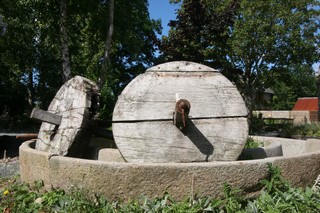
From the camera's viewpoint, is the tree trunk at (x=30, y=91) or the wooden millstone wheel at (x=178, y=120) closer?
the wooden millstone wheel at (x=178, y=120)

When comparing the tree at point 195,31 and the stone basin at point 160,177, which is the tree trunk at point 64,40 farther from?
the stone basin at point 160,177

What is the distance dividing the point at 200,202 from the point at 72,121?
166cm

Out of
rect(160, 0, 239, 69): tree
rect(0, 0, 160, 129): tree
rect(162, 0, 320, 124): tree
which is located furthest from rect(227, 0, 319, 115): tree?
rect(0, 0, 160, 129): tree

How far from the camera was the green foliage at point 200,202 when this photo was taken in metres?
2.45

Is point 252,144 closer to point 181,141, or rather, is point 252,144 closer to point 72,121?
point 181,141

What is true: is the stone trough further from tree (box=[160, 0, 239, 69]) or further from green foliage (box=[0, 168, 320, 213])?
tree (box=[160, 0, 239, 69])

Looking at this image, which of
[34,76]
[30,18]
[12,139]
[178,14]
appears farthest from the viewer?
[34,76]

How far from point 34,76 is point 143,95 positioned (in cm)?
1551

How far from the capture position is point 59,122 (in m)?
3.70

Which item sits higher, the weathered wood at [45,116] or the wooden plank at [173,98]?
the wooden plank at [173,98]

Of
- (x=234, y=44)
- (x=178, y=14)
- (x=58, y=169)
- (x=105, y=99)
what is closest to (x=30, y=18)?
(x=105, y=99)

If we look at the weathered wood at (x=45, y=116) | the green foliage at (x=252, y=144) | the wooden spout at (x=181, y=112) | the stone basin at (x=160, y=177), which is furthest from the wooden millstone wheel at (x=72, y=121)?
the green foliage at (x=252, y=144)

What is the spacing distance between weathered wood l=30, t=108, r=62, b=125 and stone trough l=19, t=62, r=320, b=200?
10 mm

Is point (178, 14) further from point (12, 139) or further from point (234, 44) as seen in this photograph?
point (12, 139)
